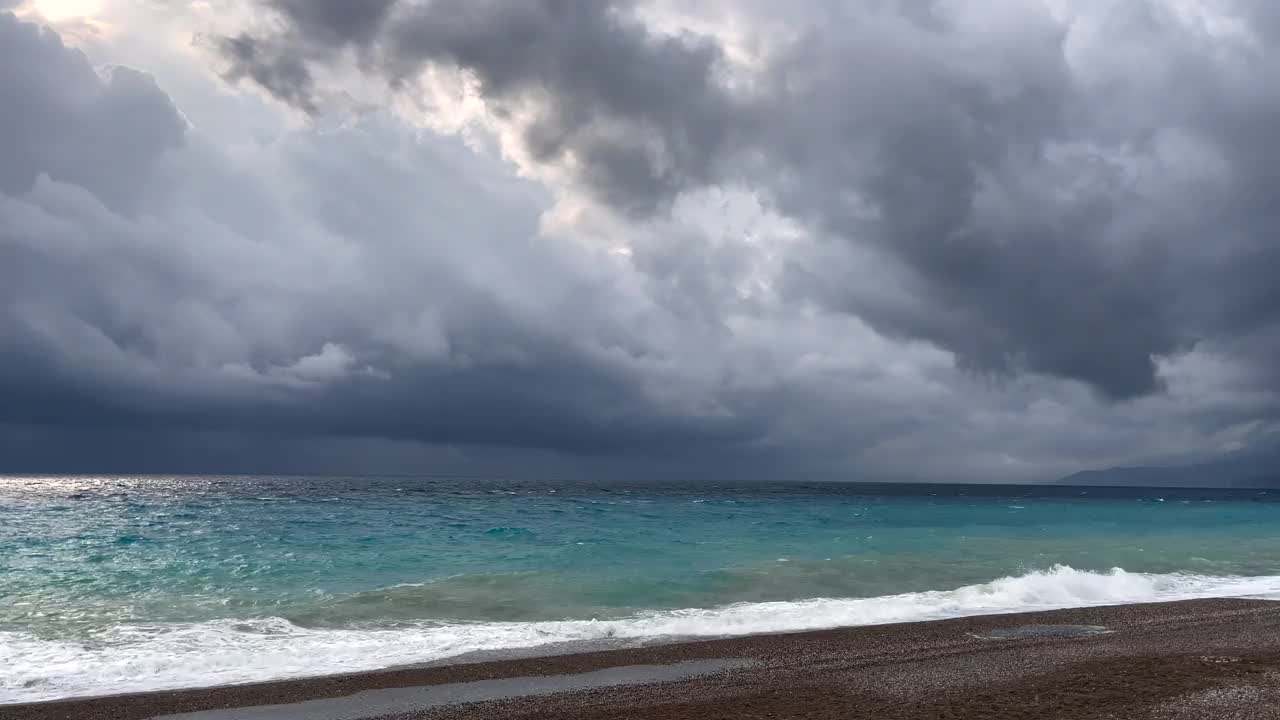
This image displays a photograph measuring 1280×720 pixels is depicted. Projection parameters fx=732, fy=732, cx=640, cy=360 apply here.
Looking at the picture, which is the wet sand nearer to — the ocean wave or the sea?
the ocean wave

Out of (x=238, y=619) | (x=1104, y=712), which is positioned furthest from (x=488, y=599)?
(x=1104, y=712)

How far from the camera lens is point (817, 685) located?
12914 millimetres

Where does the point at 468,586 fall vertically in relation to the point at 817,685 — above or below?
below

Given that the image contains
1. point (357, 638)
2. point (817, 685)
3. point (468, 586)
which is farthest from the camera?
point (468, 586)

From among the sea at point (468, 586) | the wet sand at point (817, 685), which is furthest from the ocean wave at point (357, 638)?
the wet sand at point (817, 685)

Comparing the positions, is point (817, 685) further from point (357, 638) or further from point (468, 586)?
point (468, 586)

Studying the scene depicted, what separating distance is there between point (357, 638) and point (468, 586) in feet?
25.1

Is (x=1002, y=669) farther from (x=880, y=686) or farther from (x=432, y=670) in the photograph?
(x=432, y=670)

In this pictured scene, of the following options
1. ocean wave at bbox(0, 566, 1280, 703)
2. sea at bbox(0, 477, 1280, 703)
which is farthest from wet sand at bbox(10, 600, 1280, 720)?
sea at bbox(0, 477, 1280, 703)

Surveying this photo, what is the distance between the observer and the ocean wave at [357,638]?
14.5m

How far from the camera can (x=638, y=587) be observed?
83.3 feet

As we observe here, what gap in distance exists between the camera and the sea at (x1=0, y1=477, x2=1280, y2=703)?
650 inches

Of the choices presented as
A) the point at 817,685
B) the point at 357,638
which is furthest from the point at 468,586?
the point at 817,685

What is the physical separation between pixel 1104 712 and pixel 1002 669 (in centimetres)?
319
